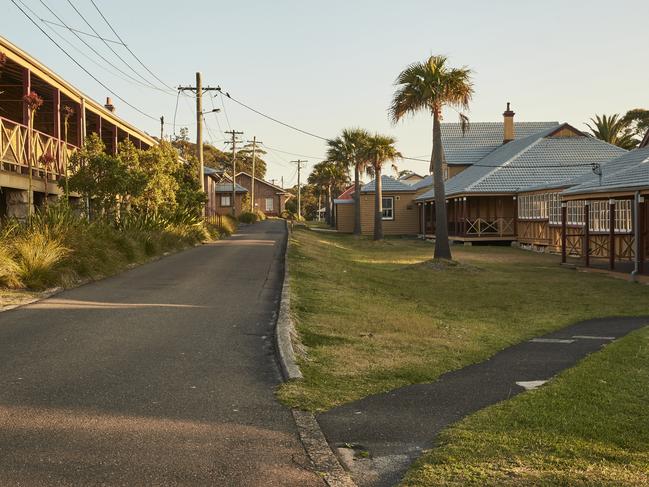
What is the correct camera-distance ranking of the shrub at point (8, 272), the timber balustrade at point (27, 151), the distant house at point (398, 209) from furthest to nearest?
the distant house at point (398, 209) < the timber balustrade at point (27, 151) < the shrub at point (8, 272)

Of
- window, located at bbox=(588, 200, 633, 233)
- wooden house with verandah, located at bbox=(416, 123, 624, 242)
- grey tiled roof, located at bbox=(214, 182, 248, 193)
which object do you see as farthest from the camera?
grey tiled roof, located at bbox=(214, 182, 248, 193)

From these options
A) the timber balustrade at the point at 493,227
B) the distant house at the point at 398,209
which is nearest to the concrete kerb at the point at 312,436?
the timber balustrade at the point at 493,227

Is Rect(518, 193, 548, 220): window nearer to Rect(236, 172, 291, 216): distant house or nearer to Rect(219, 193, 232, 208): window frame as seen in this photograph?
Rect(219, 193, 232, 208): window frame

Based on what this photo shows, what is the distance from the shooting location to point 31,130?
59.8 ft

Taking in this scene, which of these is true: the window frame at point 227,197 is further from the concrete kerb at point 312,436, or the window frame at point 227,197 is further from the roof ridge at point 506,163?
the concrete kerb at point 312,436

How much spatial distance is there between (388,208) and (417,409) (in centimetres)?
4830

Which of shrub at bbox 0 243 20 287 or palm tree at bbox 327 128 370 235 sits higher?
palm tree at bbox 327 128 370 235

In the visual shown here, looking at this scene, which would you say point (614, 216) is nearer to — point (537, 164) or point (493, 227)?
point (493, 227)

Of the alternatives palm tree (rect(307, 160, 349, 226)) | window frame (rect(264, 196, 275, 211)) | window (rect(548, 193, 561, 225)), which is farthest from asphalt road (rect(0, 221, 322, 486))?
window frame (rect(264, 196, 275, 211))

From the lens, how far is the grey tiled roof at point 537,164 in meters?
37.4

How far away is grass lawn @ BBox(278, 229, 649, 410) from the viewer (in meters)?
7.41

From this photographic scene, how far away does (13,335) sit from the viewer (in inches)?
338

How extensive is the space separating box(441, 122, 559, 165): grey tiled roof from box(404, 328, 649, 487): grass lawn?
42.1 metres

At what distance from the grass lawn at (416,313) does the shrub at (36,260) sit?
4.71 m
